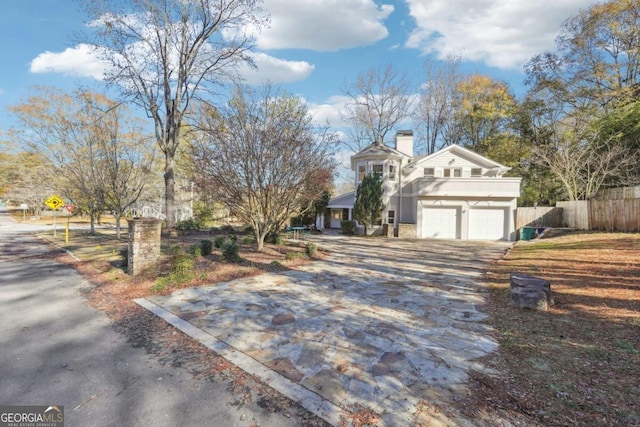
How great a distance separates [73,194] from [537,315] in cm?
2571

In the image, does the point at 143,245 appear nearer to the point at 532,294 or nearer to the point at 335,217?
the point at 532,294

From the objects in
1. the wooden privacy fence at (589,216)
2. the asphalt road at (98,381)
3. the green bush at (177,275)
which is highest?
the wooden privacy fence at (589,216)

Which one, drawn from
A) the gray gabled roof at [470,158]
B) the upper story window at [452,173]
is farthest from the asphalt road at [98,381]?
the upper story window at [452,173]

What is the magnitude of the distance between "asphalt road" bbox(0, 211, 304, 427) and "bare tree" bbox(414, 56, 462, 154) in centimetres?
3071

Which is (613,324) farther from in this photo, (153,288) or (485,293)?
(153,288)

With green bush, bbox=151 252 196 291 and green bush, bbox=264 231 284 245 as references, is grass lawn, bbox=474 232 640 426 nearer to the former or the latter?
green bush, bbox=151 252 196 291

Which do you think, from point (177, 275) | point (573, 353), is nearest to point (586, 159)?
point (573, 353)

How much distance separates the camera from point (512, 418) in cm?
244

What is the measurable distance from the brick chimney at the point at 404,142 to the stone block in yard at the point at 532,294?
62.9ft

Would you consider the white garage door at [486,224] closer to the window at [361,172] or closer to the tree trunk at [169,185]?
the window at [361,172]

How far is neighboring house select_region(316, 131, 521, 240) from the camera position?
1778 cm

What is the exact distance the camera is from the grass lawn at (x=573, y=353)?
2.56m

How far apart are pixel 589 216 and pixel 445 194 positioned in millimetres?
6888

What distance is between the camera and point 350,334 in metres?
4.19
